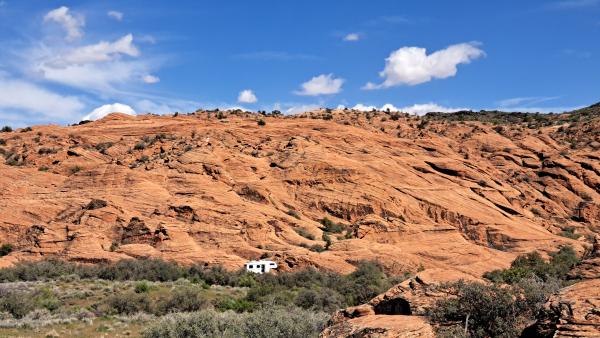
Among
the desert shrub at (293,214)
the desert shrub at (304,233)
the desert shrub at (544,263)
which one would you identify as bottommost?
the desert shrub at (544,263)

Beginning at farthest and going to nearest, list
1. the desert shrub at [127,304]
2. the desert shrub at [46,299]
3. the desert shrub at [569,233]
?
1. the desert shrub at [569,233]
2. the desert shrub at [46,299]
3. the desert shrub at [127,304]

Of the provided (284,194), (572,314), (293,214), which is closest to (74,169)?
(284,194)

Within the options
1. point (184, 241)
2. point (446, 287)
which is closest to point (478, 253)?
point (184, 241)

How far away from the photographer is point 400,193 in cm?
4369

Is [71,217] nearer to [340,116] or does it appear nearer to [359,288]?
[359,288]

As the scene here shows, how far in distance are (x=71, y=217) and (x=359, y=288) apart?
18.8 meters

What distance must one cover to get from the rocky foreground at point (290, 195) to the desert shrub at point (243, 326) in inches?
412

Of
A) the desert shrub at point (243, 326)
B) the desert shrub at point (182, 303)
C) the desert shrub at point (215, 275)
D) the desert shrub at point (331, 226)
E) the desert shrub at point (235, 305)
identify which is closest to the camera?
the desert shrub at point (243, 326)

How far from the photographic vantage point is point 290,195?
141 feet

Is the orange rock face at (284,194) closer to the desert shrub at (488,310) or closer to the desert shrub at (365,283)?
the desert shrub at (365,283)

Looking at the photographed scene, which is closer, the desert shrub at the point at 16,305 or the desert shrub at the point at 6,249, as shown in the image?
the desert shrub at the point at 16,305

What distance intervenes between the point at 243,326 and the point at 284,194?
2756 centimetres

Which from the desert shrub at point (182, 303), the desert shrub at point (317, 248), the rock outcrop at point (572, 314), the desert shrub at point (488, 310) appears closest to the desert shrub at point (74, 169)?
the desert shrub at point (317, 248)

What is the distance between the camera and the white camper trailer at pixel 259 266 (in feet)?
104
